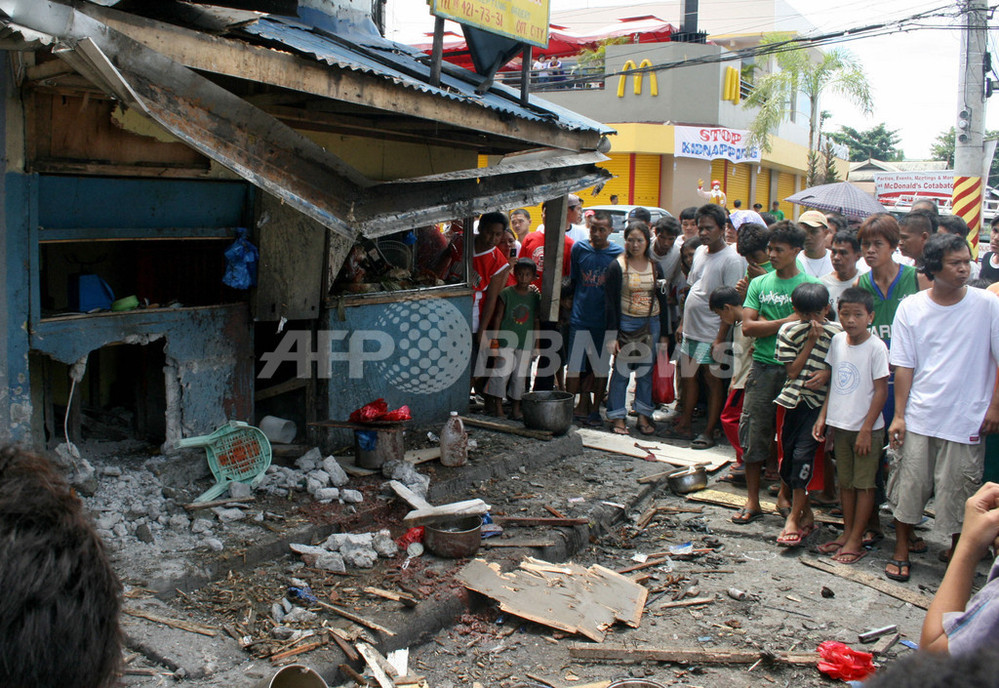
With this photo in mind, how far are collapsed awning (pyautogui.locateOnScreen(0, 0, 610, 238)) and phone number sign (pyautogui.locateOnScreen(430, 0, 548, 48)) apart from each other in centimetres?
101

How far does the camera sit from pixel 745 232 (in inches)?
278

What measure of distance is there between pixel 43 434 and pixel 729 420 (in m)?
5.14

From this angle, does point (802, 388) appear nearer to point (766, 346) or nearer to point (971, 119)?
point (766, 346)

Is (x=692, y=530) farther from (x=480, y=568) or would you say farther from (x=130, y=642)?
(x=130, y=642)

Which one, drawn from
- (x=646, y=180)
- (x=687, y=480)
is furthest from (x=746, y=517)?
(x=646, y=180)

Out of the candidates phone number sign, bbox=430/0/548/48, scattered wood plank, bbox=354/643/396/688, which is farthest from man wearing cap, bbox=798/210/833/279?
scattered wood plank, bbox=354/643/396/688

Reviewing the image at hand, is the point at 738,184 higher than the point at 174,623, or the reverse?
the point at 738,184

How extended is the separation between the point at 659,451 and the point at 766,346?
191 cm

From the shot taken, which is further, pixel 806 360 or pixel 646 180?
pixel 646 180

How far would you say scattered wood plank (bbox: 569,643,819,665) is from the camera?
14.3ft

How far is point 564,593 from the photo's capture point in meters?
4.95

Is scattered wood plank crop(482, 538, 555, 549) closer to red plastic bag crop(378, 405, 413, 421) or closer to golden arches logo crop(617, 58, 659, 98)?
red plastic bag crop(378, 405, 413, 421)

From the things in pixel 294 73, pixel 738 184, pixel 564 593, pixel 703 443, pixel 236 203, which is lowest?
pixel 564 593

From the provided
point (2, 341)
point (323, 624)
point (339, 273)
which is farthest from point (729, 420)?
point (2, 341)
